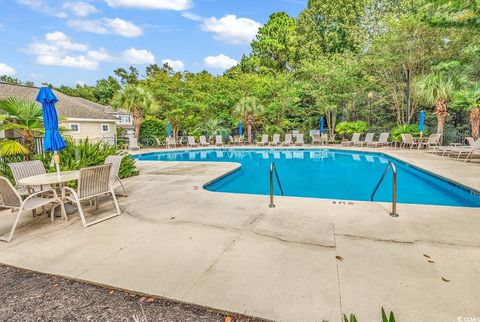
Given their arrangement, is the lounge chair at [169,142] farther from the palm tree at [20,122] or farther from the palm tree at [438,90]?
the palm tree at [438,90]

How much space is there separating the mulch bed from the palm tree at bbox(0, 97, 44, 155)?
402cm

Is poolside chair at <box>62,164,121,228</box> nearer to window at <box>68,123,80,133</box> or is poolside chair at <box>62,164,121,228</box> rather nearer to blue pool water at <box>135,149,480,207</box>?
blue pool water at <box>135,149,480,207</box>

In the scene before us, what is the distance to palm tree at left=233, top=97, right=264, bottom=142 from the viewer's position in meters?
19.1

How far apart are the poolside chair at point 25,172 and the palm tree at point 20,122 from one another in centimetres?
119

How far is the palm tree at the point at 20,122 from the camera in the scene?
5.41 meters

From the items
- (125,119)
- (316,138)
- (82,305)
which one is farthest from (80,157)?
(125,119)

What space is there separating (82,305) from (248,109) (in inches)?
695

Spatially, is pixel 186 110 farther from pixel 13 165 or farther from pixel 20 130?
pixel 13 165

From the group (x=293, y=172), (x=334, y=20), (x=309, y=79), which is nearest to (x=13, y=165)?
(x=293, y=172)

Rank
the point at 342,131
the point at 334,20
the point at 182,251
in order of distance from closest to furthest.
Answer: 1. the point at 182,251
2. the point at 342,131
3. the point at 334,20

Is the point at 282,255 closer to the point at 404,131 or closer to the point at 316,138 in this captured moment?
the point at 404,131

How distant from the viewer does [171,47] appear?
2805 centimetres

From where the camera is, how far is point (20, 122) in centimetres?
582

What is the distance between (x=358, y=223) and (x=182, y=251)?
2.44m
